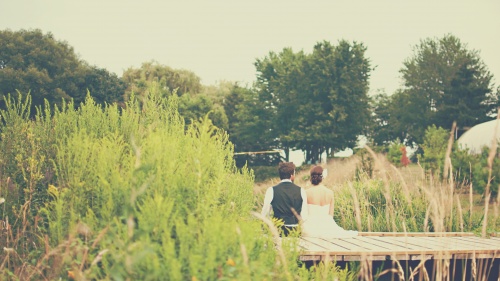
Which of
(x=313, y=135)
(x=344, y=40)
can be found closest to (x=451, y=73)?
(x=344, y=40)

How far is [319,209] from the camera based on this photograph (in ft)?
→ 29.4

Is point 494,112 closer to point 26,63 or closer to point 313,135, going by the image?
point 313,135

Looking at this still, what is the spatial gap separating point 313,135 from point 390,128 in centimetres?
2000

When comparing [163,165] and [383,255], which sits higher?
[163,165]

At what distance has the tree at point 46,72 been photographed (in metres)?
35.7

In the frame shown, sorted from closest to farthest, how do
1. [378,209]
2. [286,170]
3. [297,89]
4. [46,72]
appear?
[286,170] < [378,209] < [46,72] < [297,89]

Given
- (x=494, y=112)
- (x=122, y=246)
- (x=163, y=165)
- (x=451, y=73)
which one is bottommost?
(x=122, y=246)

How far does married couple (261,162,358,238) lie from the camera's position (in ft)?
25.7

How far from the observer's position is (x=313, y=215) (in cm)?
895

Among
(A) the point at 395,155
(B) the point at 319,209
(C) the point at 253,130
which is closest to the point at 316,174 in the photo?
(B) the point at 319,209

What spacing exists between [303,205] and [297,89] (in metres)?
36.8

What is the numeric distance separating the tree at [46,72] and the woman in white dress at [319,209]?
29.6m

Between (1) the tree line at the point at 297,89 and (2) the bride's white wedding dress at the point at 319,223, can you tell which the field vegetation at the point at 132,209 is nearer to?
(2) the bride's white wedding dress at the point at 319,223

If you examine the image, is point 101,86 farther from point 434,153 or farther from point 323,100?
point 434,153
